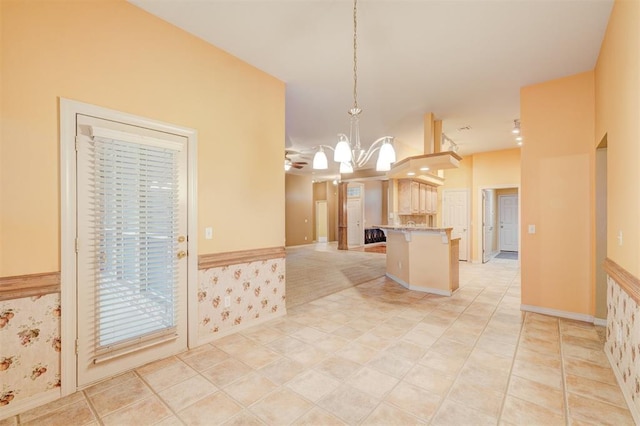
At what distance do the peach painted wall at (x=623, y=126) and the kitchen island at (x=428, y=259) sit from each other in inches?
81.4

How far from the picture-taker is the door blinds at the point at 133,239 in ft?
7.31

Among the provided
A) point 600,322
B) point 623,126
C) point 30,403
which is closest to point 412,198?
point 600,322

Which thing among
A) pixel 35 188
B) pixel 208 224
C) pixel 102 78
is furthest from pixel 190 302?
pixel 102 78

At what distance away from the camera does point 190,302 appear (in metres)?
2.77

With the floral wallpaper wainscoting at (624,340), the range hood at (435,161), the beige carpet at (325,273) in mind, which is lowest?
the beige carpet at (325,273)

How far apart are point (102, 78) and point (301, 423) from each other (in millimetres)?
2904

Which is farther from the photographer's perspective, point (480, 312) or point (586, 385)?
point (480, 312)

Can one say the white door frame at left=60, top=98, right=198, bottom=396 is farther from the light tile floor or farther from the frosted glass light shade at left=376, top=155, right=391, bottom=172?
the frosted glass light shade at left=376, top=155, right=391, bottom=172

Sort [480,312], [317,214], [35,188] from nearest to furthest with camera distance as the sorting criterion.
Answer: [35,188]
[480,312]
[317,214]

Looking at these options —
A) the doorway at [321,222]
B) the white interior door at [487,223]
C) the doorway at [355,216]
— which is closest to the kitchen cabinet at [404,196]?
the white interior door at [487,223]

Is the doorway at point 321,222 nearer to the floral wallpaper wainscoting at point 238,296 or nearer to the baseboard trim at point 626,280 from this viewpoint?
the floral wallpaper wainscoting at point 238,296

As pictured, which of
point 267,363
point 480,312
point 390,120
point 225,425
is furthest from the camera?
point 390,120

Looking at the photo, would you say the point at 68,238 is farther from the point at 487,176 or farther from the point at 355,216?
the point at 355,216

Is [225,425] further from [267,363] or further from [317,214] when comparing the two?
[317,214]
